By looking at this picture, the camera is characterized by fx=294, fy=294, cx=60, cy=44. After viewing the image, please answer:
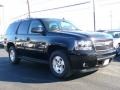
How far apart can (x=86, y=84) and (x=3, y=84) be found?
2242mm

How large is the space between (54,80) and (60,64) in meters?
0.49

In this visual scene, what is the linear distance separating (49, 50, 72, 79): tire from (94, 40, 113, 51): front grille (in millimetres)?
915

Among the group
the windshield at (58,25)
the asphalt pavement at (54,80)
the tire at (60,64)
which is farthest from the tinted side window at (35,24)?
the asphalt pavement at (54,80)

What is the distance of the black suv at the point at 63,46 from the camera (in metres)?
7.95

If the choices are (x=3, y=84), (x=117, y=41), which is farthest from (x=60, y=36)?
(x=117, y=41)

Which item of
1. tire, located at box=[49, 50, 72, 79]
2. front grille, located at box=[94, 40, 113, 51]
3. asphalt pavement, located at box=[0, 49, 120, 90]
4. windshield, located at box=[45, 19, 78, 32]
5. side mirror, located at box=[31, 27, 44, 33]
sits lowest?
asphalt pavement, located at box=[0, 49, 120, 90]

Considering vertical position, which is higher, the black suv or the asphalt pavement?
the black suv

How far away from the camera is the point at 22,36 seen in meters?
10.5

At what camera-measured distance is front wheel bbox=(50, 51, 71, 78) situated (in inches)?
319

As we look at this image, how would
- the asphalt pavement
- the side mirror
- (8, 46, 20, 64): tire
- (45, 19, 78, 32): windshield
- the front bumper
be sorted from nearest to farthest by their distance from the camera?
the asphalt pavement → the front bumper → the side mirror → (45, 19, 78, 32): windshield → (8, 46, 20, 64): tire

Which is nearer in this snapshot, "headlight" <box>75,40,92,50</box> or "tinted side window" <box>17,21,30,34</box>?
"headlight" <box>75,40,92,50</box>

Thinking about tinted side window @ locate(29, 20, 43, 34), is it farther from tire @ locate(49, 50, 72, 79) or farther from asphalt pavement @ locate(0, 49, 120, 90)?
asphalt pavement @ locate(0, 49, 120, 90)

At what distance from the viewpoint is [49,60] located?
887cm

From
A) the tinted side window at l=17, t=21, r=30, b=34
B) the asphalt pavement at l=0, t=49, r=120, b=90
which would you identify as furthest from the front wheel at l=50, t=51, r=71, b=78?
the tinted side window at l=17, t=21, r=30, b=34
